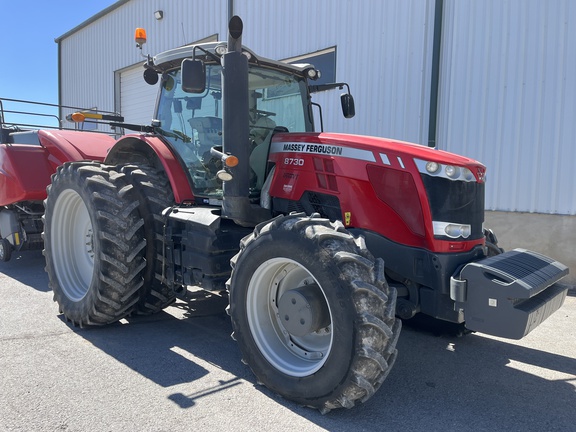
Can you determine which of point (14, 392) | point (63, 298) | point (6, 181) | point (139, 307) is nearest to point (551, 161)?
point (139, 307)

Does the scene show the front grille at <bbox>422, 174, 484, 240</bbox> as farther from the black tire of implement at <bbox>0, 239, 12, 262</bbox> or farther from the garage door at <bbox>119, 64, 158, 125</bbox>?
the garage door at <bbox>119, 64, 158, 125</bbox>

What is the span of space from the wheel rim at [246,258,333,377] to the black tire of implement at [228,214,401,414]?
0.39 feet

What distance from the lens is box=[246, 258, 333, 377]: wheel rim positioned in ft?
10.2

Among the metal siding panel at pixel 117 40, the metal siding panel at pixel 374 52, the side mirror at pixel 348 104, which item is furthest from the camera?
the metal siding panel at pixel 117 40

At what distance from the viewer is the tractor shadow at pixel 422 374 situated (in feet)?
9.72

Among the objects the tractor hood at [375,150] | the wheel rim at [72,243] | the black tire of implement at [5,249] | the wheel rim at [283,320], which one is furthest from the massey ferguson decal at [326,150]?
the black tire of implement at [5,249]

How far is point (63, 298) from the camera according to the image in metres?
4.61

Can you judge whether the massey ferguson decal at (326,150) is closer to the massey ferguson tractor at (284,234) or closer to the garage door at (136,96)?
the massey ferguson tractor at (284,234)

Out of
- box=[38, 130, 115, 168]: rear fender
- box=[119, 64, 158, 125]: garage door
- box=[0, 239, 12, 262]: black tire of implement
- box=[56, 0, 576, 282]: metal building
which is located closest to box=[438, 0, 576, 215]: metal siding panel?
box=[56, 0, 576, 282]: metal building

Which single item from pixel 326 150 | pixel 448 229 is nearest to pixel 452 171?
pixel 448 229

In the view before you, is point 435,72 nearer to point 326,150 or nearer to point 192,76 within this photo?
point 326,150

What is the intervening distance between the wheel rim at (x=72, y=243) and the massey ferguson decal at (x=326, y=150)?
2.28m

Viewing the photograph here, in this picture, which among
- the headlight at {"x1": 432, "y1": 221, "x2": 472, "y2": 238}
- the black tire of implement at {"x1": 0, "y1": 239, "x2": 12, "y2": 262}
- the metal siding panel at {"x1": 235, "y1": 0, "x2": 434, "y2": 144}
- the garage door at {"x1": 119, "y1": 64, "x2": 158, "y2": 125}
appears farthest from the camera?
the garage door at {"x1": 119, "y1": 64, "x2": 158, "y2": 125}

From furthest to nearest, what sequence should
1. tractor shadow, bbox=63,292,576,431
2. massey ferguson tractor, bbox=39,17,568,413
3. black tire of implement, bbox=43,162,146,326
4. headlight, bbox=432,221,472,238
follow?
black tire of implement, bbox=43,162,146,326
headlight, bbox=432,221,472,238
tractor shadow, bbox=63,292,576,431
massey ferguson tractor, bbox=39,17,568,413
